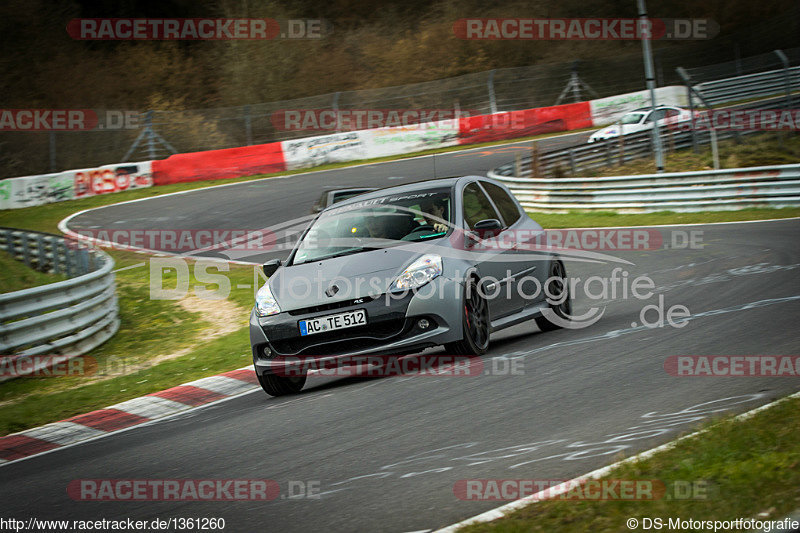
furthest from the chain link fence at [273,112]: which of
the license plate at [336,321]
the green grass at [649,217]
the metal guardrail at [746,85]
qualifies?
the license plate at [336,321]

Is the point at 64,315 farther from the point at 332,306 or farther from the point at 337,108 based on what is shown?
the point at 337,108

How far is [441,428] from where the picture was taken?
548 cm

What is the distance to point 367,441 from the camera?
543 centimetres

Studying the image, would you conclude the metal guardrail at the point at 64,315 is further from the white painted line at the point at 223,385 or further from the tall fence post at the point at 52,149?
the tall fence post at the point at 52,149

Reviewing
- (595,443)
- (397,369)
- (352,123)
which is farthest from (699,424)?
(352,123)

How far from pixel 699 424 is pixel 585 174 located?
70.1 ft

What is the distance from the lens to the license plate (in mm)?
7031

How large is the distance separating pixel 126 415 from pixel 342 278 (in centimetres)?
243

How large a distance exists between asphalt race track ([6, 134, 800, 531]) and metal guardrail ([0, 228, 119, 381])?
3875mm

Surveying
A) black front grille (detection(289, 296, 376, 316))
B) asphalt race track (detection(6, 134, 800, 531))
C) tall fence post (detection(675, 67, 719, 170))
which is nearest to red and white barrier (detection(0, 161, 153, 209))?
tall fence post (detection(675, 67, 719, 170))

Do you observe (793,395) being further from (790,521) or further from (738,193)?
(738,193)

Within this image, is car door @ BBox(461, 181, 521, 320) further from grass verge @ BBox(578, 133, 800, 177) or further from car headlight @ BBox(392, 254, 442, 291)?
grass verge @ BBox(578, 133, 800, 177)

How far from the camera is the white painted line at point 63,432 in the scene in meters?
7.41

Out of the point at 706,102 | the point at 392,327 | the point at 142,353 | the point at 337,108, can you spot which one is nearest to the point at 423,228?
the point at 392,327
